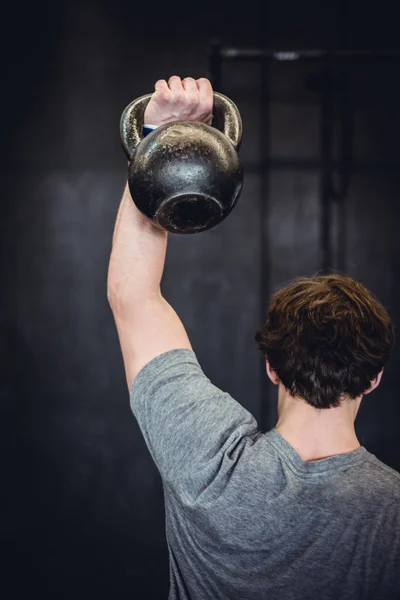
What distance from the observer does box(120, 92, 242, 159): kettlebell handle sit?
0.83 meters

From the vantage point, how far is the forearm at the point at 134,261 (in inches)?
34.4

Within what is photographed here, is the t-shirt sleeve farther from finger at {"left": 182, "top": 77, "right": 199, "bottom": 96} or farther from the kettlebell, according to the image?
finger at {"left": 182, "top": 77, "right": 199, "bottom": 96}

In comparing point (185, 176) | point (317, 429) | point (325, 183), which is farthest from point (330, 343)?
point (325, 183)

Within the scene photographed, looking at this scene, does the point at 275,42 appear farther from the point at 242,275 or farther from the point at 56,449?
the point at 56,449

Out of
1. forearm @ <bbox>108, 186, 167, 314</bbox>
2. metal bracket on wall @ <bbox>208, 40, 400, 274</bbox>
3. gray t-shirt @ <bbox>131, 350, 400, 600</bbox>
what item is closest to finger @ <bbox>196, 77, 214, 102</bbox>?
forearm @ <bbox>108, 186, 167, 314</bbox>

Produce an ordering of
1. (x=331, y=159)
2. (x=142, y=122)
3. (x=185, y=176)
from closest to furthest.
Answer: (x=185, y=176) → (x=142, y=122) → (x=331, y=159)

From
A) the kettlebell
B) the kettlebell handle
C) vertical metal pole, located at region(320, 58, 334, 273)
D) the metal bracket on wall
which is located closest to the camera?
the kettlebell

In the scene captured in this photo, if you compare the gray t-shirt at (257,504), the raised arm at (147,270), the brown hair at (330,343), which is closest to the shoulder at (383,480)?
the gray t-shirt at (257,504)

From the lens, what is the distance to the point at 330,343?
94 centimetres

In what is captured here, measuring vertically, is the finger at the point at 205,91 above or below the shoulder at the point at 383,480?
above

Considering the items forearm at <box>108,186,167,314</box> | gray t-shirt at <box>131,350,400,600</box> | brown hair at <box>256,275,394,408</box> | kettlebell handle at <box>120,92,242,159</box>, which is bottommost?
gray t-shirt at <box>131,350,400,600</box>

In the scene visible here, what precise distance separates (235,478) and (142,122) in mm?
558

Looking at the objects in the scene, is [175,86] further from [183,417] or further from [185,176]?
[183,417]

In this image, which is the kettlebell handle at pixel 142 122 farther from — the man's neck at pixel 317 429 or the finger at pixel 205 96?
the man's neck at pixel 317 429
